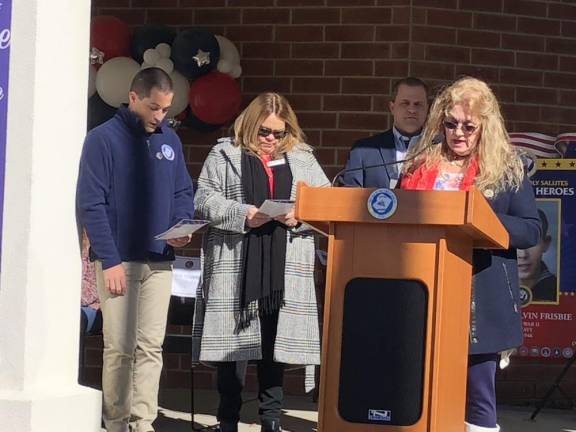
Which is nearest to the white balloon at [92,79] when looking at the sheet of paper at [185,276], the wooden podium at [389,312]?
the sheet of paper at [185,276]

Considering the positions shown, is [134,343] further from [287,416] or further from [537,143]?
[537,143]

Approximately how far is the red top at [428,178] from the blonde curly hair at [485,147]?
0.08ft

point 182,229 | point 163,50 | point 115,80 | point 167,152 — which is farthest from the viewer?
point 163,50

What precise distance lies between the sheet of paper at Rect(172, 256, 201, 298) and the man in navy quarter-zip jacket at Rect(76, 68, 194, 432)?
1375 mm

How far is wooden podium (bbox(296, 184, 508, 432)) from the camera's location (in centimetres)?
380

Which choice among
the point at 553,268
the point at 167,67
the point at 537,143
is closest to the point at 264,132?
the point at 167,67

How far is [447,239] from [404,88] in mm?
2102

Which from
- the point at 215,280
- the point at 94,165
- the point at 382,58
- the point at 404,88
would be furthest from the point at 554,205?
the point at 94,165

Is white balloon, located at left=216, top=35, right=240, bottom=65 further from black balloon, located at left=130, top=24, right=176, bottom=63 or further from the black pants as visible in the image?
→ the black pants

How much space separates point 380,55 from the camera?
7758mm

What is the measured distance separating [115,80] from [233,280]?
2229 mm

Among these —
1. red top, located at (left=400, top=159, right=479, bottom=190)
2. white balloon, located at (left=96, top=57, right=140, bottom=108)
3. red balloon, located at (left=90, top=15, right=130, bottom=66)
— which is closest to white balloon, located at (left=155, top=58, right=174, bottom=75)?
white balloon, located at (left=96, top=57, right=140, bottom=108)

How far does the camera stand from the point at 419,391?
382 centimetres

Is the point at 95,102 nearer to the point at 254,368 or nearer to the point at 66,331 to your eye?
the point at 254,368
